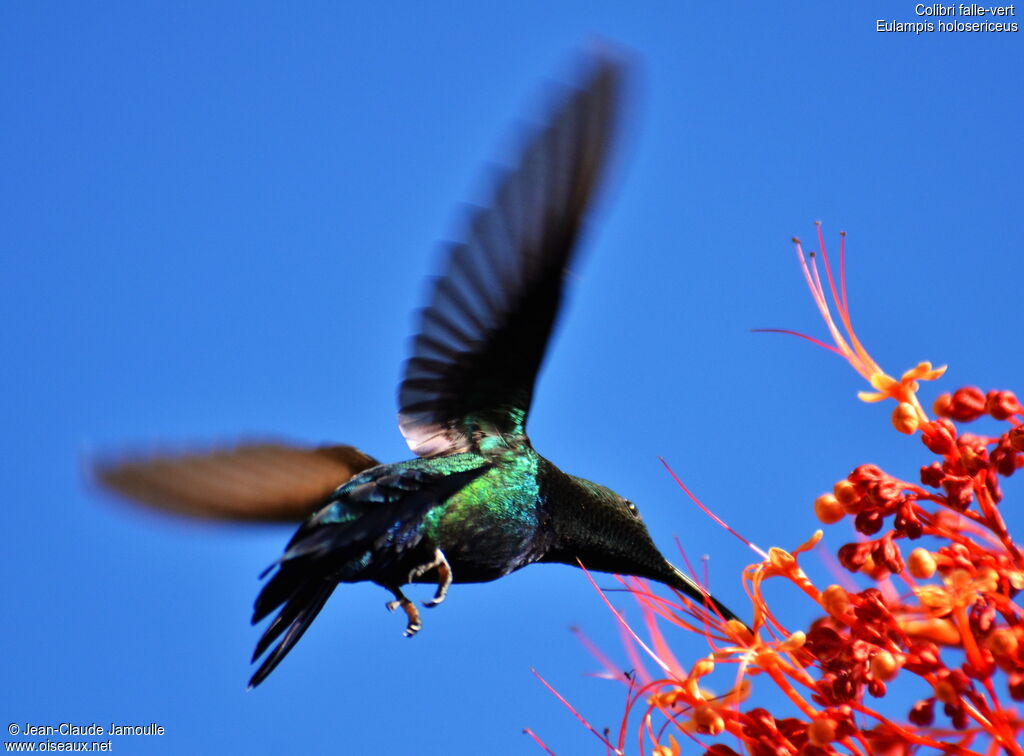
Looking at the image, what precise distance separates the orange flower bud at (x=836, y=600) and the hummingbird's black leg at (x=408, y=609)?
127cm

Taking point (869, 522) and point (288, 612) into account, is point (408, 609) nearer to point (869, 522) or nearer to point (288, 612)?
point (288, 612)

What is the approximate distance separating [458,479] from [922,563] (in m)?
1.48

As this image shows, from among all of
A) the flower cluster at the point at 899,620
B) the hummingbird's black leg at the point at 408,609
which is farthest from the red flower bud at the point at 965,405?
the hummingbird's black leg at the point at 408,609

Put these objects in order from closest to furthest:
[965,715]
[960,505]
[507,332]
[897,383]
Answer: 1. [965,715]
2. [960,505]
3. [897,383]
4. [507,332]

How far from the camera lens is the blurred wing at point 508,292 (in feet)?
8.78

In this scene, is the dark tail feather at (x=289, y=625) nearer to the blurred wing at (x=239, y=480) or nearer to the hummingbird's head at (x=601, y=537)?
the blurred wing at (x=239, y=480)

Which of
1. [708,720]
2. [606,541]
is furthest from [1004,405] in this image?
[606,541]

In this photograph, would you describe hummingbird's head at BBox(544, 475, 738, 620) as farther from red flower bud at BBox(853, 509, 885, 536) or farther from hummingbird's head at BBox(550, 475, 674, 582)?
red flower bud at BBox(853, 509, 885, 536)

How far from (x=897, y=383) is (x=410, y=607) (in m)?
1.56

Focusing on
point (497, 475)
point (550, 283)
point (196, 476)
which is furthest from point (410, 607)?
point (550, 283)

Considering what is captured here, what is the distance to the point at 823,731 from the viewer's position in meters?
2.43

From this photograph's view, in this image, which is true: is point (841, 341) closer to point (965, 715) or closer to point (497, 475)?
point (965, 715)

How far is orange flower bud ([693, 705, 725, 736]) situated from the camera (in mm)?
2689

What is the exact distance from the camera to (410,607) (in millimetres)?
3502
